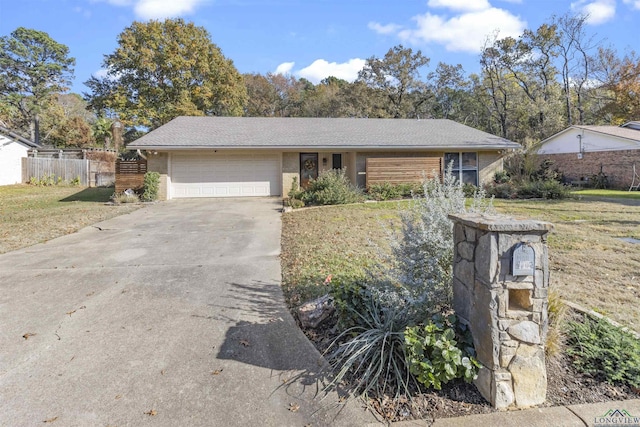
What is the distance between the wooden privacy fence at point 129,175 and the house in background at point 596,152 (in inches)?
784

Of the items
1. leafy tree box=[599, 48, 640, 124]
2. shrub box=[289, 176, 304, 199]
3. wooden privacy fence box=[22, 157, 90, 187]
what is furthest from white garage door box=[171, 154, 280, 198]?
leafy tree box=[599, 48, 640, 124]

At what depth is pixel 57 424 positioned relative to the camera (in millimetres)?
2211

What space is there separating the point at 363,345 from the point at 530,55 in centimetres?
3343

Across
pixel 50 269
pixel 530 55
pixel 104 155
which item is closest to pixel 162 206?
pixel 50 269

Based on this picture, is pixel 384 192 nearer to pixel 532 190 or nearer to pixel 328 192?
pixel 328 192

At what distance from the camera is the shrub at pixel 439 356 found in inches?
92.7

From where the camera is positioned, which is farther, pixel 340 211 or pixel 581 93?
pixel 581 93

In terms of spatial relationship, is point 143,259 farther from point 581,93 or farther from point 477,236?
point 581,93

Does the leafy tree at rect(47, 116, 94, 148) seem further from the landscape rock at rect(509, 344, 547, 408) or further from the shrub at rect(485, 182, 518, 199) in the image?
the landscape rock at rect(509, 344, 547, 408)

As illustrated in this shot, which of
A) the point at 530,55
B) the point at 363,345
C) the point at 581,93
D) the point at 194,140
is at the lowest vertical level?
the point at 363,345

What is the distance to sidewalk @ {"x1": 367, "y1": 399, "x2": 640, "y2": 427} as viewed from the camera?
2151 millimetres

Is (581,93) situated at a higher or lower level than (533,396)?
higher

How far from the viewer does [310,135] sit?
1609cm

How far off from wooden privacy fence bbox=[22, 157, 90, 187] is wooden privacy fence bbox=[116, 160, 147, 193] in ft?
32.2
